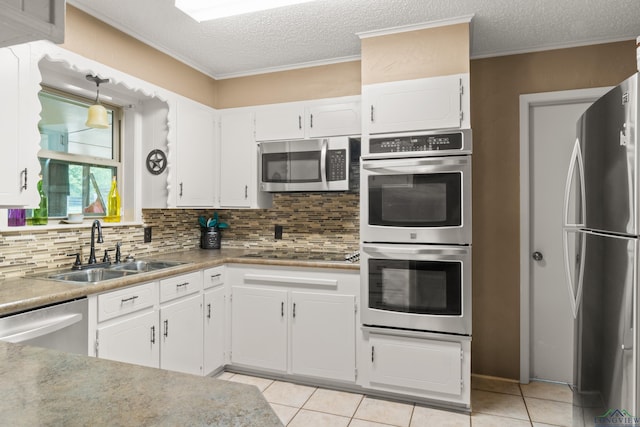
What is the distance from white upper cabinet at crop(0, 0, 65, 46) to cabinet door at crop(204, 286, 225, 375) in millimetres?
2298

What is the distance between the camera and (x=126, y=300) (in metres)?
2.18

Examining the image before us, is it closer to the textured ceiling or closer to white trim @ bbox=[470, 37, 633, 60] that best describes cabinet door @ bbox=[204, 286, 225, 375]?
the textured ceiling

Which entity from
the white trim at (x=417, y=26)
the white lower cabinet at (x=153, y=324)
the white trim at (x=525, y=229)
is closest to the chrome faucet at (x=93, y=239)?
the white lower cabinet at (x=153, y=324)

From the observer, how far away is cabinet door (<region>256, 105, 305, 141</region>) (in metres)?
3.21

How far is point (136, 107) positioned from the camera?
311 cm

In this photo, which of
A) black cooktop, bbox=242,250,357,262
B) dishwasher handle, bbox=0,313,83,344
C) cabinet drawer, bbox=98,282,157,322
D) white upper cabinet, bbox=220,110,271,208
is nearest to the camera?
dishwasher handle, bbox=0,313,83,344

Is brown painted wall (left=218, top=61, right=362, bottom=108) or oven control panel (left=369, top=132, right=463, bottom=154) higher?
brown painted wall (left=218, top=61, right=362, bottom=108)

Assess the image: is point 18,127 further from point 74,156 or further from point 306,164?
point 306,164

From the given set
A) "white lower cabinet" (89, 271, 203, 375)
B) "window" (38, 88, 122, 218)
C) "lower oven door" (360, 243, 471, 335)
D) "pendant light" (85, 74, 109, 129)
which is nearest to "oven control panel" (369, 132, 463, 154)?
"lower oven door" (360, 243, 471, 335)

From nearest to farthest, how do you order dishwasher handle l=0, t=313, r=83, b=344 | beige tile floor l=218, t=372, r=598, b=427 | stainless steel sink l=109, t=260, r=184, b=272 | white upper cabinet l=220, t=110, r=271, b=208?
1. dishwasher handle l=0, t=313, r=83, b=344
2. beige tile floor l=218, t=372, r=598, b=427
3. stainless steel sink l=109, t=260, r=184, b=272
4. white upper cabinet l=220, t=110, r=271, b=208

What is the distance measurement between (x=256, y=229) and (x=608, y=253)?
8.82 ft

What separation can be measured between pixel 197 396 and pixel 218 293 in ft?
7.63

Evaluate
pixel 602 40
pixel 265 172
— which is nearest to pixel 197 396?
pixel 265 172

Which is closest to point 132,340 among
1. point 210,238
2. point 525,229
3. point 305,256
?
point 305,256
